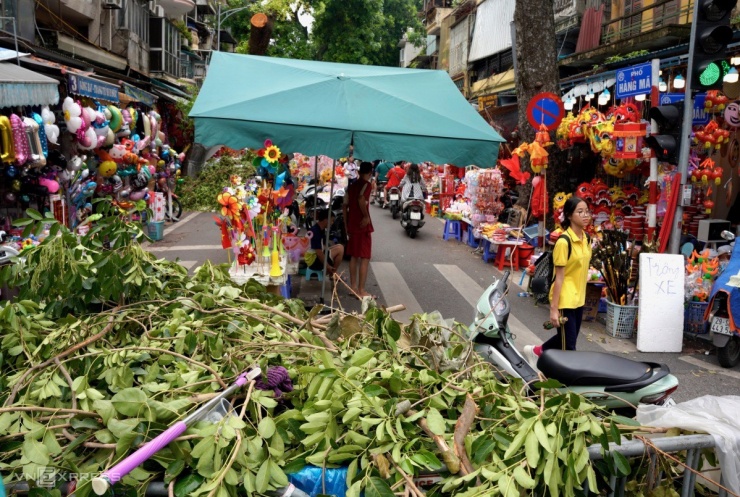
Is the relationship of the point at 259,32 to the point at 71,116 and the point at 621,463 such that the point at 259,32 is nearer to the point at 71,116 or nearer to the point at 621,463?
the point at 71,116

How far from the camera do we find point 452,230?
15.4 metres

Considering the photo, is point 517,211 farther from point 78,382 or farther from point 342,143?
point 78,382

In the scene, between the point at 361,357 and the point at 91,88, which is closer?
the point at 361,357

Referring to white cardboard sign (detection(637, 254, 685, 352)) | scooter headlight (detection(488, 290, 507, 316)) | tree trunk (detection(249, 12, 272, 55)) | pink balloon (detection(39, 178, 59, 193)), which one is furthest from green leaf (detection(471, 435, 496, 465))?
tree trunk (detection(249, 12, 272, 55))

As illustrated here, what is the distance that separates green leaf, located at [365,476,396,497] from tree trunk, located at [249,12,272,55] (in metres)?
15.3

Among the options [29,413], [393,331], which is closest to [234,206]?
[393,331]

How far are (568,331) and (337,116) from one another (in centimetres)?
313

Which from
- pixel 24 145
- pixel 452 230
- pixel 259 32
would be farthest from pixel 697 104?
pixel 259 32

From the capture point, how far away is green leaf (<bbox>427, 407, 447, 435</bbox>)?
219 centimetres

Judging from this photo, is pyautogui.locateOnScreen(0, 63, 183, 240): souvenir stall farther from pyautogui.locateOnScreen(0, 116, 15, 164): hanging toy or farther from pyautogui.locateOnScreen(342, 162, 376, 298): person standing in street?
pyautogui.locateOnScreen(342, 162, 376, 298): person standing in street

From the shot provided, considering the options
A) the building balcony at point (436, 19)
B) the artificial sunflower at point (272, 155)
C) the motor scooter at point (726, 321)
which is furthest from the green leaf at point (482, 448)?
the building balcony at point (436, 19)

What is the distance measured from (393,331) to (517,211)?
10.2m

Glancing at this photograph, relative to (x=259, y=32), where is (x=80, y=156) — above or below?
below

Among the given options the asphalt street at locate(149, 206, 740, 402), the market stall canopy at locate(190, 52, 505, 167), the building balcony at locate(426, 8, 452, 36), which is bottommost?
the asphalt street at locate(149, 206, 740, 402)
